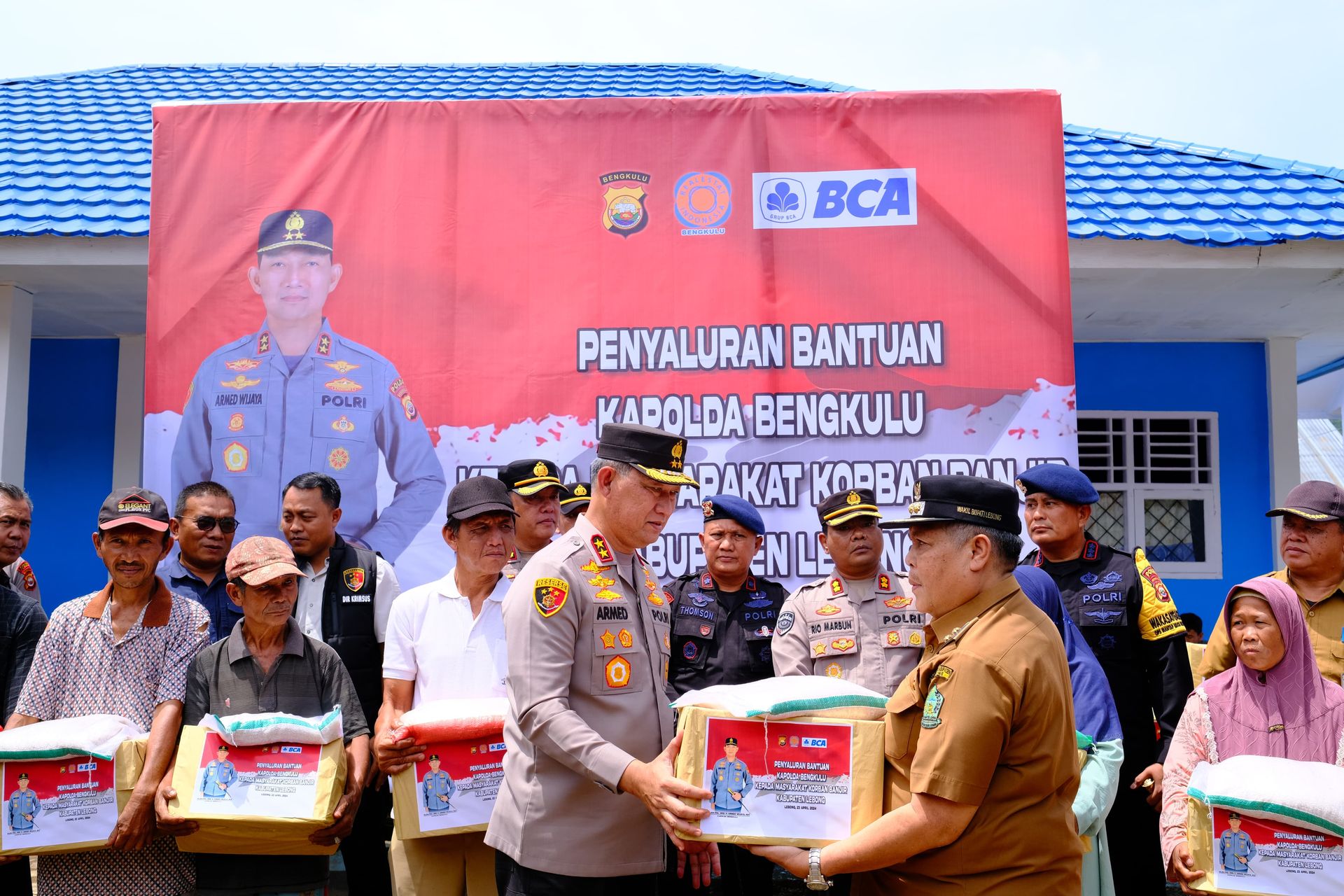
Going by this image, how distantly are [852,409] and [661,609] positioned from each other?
7.95ft

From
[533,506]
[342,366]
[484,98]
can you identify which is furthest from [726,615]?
[484,98]

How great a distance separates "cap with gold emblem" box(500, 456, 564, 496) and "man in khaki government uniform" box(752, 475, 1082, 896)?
7.97ft

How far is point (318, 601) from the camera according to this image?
13.7 feet

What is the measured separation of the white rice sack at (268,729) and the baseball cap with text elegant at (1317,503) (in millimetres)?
3650

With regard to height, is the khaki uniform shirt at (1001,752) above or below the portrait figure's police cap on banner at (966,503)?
below

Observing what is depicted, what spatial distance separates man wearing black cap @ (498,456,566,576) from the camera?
450cm

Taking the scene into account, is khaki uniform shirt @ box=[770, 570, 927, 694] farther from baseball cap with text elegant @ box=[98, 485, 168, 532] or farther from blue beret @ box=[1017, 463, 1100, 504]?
baseball cap with text elegant @ box=[98, 485, 168, 532]

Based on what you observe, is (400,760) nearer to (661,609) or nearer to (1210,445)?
(661,609)

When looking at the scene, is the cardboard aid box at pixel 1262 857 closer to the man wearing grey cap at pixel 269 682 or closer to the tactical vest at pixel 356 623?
the man wearing grey cap at pixel 269 682

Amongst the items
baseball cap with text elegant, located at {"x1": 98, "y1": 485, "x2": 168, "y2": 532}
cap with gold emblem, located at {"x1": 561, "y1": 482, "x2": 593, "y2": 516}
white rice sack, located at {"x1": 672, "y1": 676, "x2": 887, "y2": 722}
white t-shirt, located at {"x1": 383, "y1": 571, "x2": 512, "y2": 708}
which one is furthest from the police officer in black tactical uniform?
baseball cap with text elegant, located at {"x1": 98, "y1": 485, "x2": 168, "y2": 532}

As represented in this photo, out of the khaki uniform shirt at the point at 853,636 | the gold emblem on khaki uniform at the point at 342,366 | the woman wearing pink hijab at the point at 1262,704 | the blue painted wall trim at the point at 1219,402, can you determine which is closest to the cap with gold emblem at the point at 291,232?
the gold emblem on khaki uniform at the point at 342,366

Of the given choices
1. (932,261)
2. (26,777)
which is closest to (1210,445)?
(932,261)

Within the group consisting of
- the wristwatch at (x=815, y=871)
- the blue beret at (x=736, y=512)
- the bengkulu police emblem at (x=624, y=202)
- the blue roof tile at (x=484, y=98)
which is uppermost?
the blue roof tile at (x=484, y=98)

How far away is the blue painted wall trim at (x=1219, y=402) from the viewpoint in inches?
299
